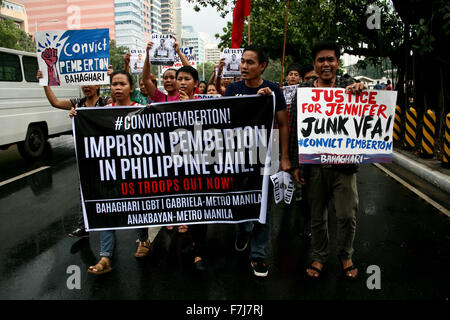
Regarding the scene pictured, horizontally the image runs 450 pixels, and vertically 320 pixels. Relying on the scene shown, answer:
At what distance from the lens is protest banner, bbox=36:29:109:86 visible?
4426 millimetres

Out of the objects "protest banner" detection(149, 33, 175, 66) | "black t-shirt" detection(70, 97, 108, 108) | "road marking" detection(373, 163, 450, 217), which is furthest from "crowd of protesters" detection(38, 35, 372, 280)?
"road marking" detection(373, 163, 450, 217)

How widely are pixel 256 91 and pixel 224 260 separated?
167 cm

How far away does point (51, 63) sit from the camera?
446 centimetres

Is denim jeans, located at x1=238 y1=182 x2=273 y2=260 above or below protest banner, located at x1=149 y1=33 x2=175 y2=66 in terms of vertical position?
below

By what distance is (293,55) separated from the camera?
20.6m

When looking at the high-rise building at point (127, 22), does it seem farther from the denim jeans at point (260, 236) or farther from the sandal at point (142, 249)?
the denim jeans at point (260, 236)

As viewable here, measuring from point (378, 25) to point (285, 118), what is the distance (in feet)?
32.6

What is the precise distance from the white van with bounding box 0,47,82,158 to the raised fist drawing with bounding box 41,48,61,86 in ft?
13.1

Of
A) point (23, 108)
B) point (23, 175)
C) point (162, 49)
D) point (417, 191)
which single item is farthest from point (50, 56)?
point (417, 191)

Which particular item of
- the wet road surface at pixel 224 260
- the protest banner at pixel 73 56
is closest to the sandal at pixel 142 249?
the wet road surface at pixel 224 260

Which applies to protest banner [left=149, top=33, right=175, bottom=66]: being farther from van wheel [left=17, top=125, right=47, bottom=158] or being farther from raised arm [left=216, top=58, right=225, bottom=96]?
van wheel [left=17, top=125, right=47, bottom=158]

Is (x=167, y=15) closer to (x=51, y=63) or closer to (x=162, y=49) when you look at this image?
(x=162, y=49)

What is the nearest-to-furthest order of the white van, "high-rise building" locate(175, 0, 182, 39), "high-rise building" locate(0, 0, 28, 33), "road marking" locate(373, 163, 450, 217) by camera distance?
"road marking" locate(373, 163, 450, 217) < the white van < "high-rise building" locate(0, 0, 28, 33) < "high-rise building" locate(175, 0, 182, 39)
